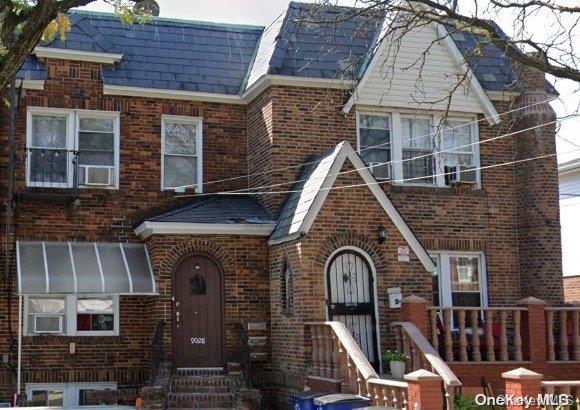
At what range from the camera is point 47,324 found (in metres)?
17.6

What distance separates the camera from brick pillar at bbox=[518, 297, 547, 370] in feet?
52.9

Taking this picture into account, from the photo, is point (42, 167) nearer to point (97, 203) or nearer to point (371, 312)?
point (97, 203)

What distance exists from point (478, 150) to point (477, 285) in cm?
298

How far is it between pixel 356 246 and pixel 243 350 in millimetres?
2904

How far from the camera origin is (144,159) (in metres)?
18.8

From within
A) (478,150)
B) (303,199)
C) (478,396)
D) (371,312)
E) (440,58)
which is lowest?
(478,396)

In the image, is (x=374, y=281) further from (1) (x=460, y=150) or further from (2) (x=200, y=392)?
(1) (x=460, y=150)

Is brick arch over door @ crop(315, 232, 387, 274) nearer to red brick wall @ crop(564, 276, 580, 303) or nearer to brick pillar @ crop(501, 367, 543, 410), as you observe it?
brick pillar @ crop(501, 367, 543, 410)

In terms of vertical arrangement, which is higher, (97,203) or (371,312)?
(97,203)

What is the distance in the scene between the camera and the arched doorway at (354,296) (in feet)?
54.9

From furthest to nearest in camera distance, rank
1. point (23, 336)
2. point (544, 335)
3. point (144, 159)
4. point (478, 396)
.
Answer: point (144, 159)
point (23, 336)
point (544, 335)
point (478, 396)

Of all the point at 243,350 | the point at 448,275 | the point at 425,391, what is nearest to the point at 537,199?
the point at 448,275

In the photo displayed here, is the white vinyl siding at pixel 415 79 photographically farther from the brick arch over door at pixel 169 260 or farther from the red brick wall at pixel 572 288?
the red brick wall at pixel 572 288

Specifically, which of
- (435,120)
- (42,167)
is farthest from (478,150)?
(42,167)
